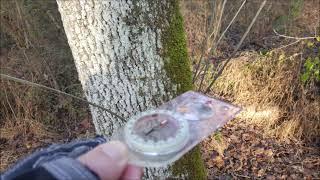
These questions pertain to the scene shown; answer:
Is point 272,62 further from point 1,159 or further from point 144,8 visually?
point 1,159

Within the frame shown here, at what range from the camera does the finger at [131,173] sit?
101 centimetres

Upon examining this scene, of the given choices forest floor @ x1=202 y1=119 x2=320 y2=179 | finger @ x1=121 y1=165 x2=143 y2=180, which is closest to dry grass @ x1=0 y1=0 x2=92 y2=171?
forest floor @ x1=202 y1=119 x2=320 y2=179

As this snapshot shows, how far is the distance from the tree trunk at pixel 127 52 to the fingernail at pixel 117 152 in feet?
2.68

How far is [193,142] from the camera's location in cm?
112

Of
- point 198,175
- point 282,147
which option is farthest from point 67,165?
point 282,147

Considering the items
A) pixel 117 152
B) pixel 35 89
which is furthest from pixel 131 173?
pixel 35 89

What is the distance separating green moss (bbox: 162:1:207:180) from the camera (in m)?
1.81

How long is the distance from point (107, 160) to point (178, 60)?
3.37ft

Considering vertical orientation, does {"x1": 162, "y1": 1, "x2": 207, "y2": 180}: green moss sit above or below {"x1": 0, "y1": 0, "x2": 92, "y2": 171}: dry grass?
above

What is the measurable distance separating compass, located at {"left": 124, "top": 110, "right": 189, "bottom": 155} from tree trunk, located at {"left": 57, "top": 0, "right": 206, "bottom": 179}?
0.64 meters

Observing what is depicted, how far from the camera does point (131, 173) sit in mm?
1013

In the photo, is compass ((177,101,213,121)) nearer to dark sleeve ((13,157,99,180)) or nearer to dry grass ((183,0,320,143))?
dark sleeve ((13,157,99,180))

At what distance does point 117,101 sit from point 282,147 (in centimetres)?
187

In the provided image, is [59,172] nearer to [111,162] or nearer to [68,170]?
[68,170]
